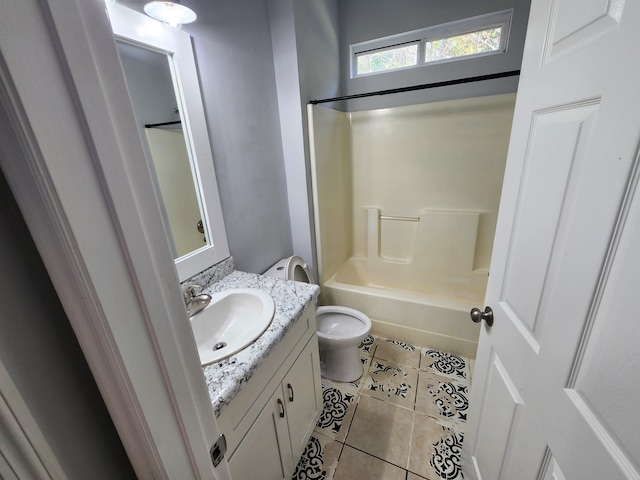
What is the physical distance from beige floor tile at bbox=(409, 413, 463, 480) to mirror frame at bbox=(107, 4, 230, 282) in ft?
4.50

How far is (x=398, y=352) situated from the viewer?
196 centimetres

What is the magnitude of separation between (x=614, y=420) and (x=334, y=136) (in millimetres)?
2047

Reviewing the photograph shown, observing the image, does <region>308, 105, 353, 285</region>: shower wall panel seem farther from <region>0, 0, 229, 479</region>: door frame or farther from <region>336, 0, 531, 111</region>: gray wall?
<region>0, 0, 229, 479</region>: door frame

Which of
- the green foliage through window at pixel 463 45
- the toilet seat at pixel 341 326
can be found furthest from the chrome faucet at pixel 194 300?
the green foliage through window at pixel 463 45

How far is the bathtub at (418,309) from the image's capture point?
1825mm

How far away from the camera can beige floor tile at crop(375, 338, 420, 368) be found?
6.14 ft

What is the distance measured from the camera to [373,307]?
206 cm

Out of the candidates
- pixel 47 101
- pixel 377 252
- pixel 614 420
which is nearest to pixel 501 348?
pixel 614 420

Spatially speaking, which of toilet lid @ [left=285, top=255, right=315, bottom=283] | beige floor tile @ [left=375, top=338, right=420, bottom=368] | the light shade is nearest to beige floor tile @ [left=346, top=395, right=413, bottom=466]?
beige floor tile @ [left=375, top=338, right=420, bottom=368]

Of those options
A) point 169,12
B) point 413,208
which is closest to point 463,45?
point 413,208

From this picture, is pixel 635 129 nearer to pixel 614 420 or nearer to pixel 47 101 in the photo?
pixel 614 420

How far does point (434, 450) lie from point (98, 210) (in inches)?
66.8

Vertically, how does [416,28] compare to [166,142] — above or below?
above

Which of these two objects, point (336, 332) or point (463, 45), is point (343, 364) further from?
point (463, 45)
